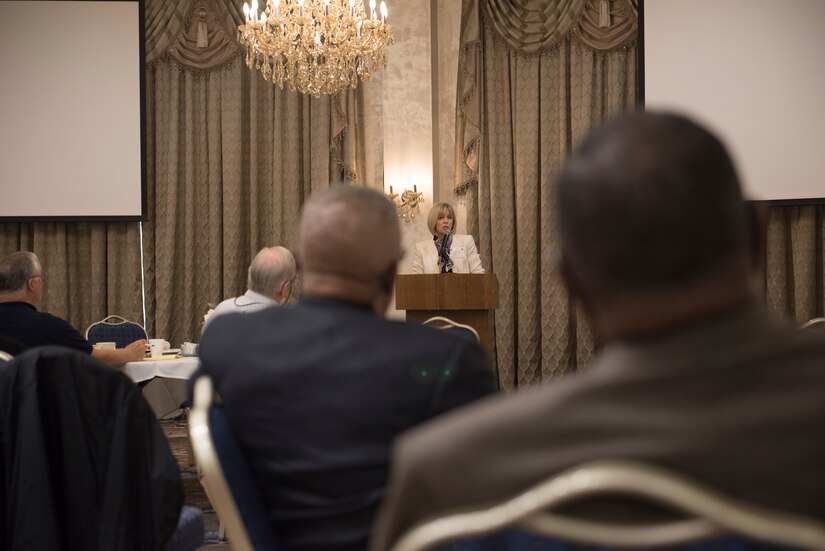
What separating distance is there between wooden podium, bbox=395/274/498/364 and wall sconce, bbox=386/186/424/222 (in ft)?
5.60

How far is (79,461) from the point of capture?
84.7 inches

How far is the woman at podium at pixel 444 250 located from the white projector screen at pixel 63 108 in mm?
2702

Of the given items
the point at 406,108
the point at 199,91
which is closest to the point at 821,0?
the point at 406,108

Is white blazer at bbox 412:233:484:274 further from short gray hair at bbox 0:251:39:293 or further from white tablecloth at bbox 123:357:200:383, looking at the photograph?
short gray hair at bbox 0:251:39:293

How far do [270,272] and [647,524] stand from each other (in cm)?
369

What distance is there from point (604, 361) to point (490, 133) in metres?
8.18

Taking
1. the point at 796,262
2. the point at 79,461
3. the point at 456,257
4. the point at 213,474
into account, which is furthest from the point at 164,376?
the point at 796,262

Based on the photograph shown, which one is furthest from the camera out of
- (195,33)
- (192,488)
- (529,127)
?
(195,33)

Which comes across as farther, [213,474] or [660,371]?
[213,474]

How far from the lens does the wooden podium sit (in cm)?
659

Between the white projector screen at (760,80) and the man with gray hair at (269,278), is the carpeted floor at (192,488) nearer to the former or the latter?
the man with gray hair at (269,278)

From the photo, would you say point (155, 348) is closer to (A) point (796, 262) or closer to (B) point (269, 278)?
(B) point (269, 278)

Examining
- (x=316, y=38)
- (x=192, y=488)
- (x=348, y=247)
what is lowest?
(x=192, y=488)

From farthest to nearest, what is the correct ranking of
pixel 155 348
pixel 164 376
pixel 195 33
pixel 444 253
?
pixel 195 33 → pixel 444 253 → pixel 155 348 → pixel 164 376
